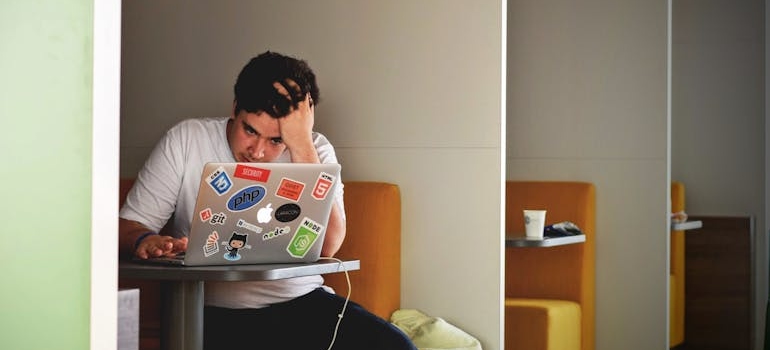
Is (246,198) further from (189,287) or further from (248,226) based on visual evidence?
(189,287)

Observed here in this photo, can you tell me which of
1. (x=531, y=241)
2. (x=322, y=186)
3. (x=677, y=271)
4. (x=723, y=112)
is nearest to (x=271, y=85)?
(x=322, y=186)

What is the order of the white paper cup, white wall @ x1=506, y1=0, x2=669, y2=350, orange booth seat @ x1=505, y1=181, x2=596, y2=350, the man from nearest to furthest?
the man
the white paper cup
orange booth seat @ x1=505, y1=181, x2=596, y2=350
white wall @ x1=506, y1=0, x2=669, y2=350

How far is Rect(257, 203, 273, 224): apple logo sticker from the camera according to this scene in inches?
97.5

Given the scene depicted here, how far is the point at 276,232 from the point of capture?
250cm

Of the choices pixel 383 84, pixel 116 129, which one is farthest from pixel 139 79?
pixel 116 129

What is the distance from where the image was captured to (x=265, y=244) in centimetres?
250

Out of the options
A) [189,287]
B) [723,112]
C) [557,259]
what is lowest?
[557,259]

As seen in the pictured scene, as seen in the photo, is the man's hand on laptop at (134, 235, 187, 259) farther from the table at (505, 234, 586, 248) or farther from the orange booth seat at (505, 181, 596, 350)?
the orange booth seat at (505, 181, 596, 350)

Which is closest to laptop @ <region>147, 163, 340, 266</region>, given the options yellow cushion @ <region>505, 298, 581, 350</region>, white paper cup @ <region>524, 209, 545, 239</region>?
white paper cup @ <region>524, 209, 545, 239</region>

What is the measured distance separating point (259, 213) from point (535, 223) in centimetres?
188

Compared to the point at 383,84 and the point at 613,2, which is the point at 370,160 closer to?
the point at 383,84

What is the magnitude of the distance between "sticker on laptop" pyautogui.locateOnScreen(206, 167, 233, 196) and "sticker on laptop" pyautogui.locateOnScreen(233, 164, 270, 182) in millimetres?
26

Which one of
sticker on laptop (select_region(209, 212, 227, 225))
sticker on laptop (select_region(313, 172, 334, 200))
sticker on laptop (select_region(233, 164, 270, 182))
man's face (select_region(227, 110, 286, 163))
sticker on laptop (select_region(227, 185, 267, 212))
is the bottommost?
sticker on laptop (select_region(209, 212, 227, 225))

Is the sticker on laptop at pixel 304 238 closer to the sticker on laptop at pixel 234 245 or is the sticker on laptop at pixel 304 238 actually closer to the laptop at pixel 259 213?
the laptop at pixel 259 213
